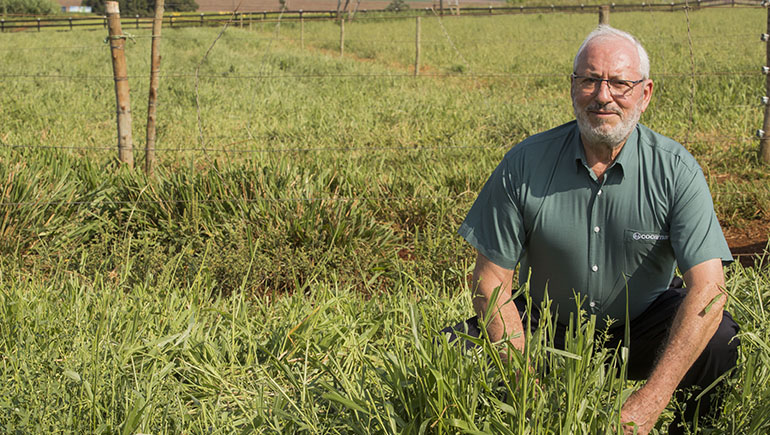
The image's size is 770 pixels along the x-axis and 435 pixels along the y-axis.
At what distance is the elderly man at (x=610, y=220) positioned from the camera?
7.14 feet

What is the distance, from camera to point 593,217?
2287mm

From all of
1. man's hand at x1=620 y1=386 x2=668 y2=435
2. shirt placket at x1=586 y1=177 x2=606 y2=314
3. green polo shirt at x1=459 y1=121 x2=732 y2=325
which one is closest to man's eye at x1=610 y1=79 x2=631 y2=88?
green polo shirt at x1=459 y1=121 x2=732 y2=325

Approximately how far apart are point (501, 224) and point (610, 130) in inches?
18.6

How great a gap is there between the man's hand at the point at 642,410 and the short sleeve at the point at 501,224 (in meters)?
0.60

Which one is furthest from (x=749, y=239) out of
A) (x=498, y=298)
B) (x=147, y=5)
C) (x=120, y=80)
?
(x=147, y=5)

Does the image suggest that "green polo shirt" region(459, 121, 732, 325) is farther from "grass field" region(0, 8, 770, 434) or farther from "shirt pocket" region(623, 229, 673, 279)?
"grass field" region(0, 8, 770, 434)

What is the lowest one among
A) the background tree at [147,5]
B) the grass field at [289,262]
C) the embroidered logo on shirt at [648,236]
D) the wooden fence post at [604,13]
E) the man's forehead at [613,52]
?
the grass field at [289,262]

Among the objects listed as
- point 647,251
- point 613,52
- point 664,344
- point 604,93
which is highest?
point 613,52

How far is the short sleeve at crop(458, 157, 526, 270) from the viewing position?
233cm

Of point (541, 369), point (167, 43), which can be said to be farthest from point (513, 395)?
point (167, 43)

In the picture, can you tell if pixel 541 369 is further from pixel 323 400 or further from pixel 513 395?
pixel 323 400

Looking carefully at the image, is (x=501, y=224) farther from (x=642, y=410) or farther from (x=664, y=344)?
(x=642, y=410)

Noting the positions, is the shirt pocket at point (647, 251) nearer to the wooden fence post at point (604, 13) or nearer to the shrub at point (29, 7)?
the wooden fence post at point (604, 13)

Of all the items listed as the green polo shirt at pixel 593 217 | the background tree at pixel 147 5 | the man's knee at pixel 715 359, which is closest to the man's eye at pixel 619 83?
the green polo shirt at pixel 593 217
